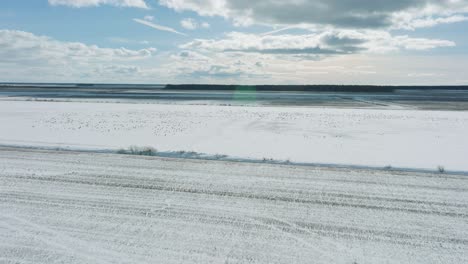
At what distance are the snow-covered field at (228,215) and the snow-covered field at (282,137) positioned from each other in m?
2.04

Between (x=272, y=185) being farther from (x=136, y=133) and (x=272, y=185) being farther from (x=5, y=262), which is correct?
(x=136, y=133)

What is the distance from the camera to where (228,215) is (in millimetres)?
5980

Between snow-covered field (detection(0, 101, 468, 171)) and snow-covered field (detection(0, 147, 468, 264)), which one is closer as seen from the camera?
snow-covered field (detection(0, 147, 468, 264))

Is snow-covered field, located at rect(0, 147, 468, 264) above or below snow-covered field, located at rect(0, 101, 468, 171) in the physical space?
below

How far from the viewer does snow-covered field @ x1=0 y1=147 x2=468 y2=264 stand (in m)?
4.80

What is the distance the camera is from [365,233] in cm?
535

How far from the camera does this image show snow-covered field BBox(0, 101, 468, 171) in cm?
1066

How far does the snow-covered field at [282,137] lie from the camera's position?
10.7 metres

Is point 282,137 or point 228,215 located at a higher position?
point 282,137

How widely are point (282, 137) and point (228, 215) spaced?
869 cm

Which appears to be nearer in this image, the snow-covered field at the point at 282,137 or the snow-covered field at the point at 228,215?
the snow-covered field at the point at 228,215

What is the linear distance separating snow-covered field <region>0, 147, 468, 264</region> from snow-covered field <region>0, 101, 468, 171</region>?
204cm

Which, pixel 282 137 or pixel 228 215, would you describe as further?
pixel 282 137

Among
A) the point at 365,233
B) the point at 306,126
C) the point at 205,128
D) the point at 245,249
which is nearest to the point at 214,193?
the point at 245,249
